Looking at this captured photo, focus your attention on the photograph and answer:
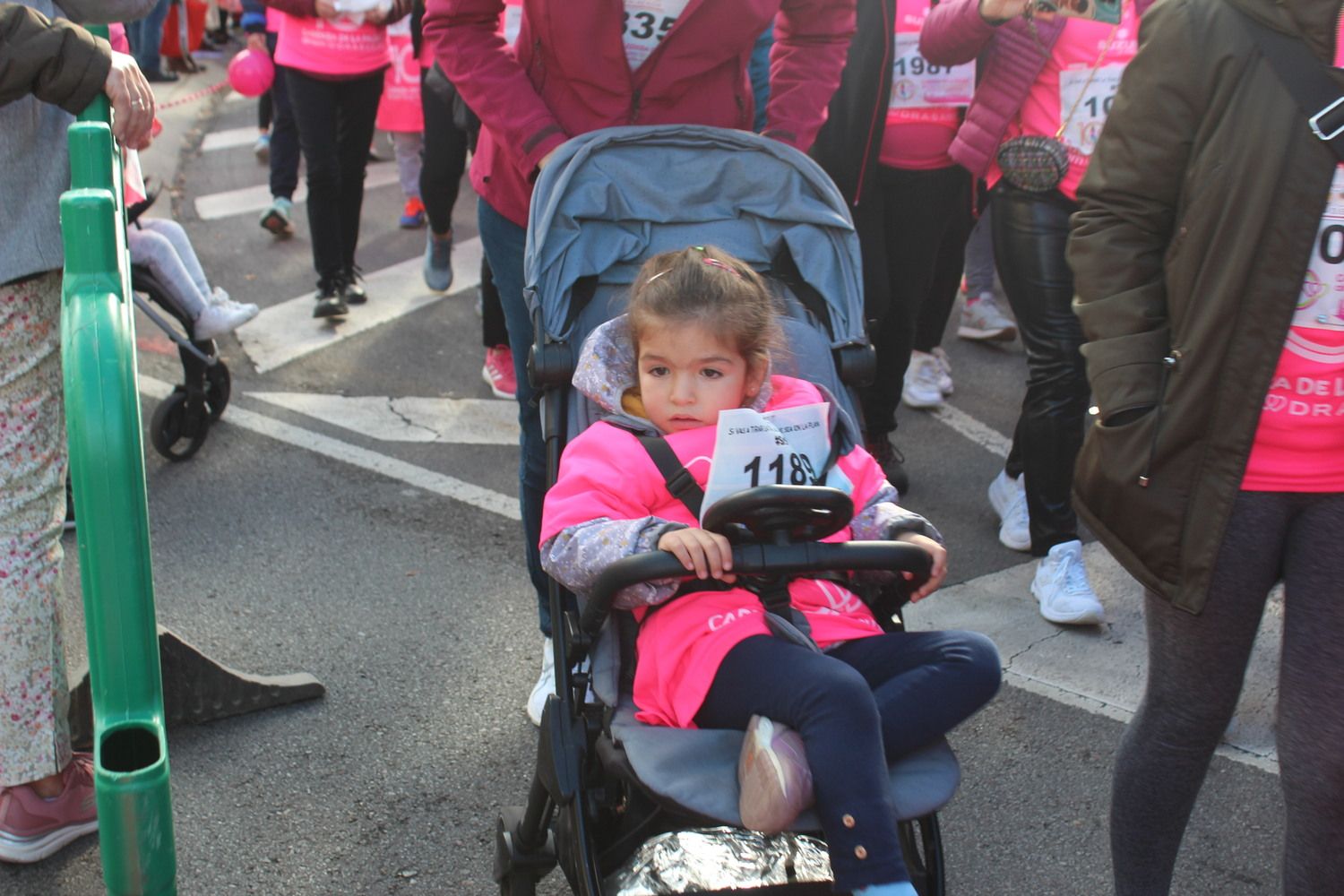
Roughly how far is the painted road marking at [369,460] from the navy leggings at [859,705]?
2696 millimetres

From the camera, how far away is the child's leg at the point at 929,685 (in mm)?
2289

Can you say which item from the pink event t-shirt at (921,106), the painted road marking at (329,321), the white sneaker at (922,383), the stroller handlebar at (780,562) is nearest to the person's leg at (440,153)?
the painted road marking at (329,321)

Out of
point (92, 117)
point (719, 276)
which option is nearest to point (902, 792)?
point (719, 276)

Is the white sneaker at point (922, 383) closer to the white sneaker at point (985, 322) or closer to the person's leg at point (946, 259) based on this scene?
the person's leg at point (946, 259)

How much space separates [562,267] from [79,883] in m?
1.67

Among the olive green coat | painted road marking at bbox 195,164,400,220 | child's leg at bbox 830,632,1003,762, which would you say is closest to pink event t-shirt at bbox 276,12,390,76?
painted road marking at bbox 195,164,400,220

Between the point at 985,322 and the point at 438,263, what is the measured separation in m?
2.79

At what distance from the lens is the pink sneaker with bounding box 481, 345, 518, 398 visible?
20.0 ft

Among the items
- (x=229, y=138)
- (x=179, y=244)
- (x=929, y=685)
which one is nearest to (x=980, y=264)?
(x=179, y=244)

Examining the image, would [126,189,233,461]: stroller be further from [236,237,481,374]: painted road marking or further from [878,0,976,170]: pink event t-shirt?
[878,0,976,170]: pink event t-shirt

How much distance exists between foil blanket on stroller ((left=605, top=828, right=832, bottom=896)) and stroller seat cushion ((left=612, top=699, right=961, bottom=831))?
0.17 meters

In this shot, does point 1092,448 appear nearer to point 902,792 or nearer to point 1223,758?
point 902,792

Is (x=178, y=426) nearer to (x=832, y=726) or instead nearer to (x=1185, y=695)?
(x=832, y=726)

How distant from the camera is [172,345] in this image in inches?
253
